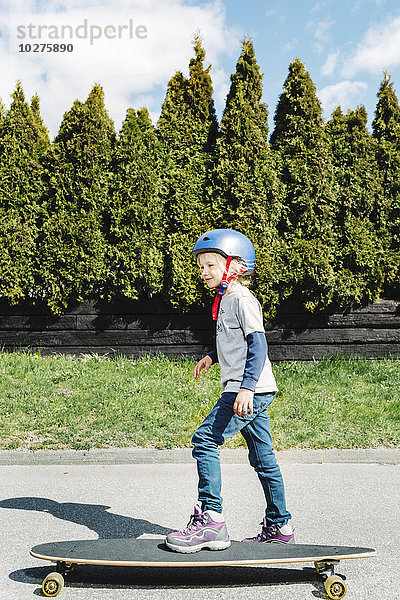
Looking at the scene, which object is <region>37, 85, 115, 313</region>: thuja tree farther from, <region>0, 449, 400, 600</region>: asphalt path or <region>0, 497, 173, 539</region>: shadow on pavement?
<region>0, 497, 173, 539</region>: shadow on pavement

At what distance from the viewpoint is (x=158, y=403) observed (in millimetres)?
7051

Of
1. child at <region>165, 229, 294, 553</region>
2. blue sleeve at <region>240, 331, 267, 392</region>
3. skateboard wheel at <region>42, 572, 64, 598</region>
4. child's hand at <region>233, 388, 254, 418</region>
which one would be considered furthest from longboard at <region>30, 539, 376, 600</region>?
blue sleeve at <region>240, 331, 267, 392</region>

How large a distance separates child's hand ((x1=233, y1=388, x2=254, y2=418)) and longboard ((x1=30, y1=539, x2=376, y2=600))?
0.73 m

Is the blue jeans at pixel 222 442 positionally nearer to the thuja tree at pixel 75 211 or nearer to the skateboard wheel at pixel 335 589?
the skateboard wheel at pixel 335 589

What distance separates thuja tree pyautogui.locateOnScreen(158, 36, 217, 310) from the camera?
363 inches

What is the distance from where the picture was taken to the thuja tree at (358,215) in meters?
9.30

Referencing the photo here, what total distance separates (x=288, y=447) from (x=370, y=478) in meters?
0.97

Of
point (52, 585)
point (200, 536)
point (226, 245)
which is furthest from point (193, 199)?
point (52, 585)

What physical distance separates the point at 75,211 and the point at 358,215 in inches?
179

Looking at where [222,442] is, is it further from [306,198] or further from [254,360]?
[306,198]

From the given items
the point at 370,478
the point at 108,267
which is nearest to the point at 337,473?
the point at 370,478

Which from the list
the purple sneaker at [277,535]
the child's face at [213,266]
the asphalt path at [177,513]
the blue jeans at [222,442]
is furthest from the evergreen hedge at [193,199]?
the purple sneaker at [277,535]

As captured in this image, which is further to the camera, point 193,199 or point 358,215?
point 358,215

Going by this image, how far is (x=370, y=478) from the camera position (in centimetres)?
537
